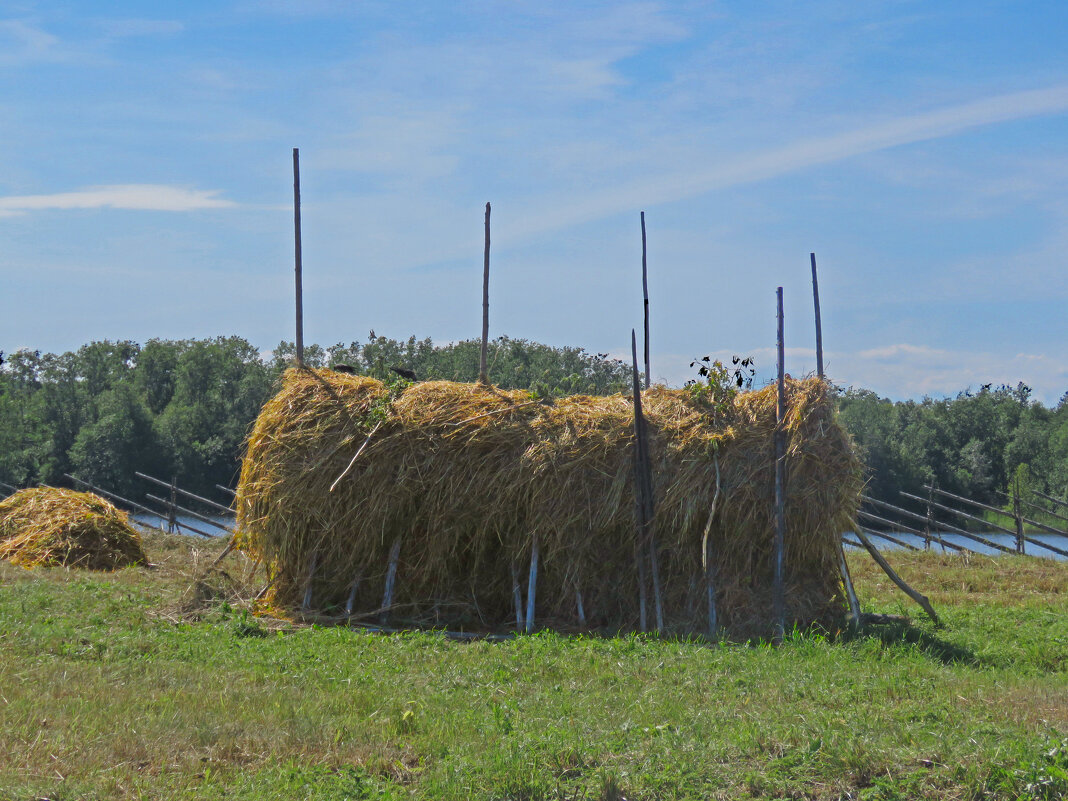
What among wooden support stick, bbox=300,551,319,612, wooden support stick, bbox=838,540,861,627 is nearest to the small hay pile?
wooden support stick, bbox=300,551,319,612

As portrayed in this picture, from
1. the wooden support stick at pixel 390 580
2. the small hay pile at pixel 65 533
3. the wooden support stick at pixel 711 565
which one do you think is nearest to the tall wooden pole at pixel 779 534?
the wooden support stick at pixel 711 565

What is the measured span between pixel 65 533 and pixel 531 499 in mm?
8359

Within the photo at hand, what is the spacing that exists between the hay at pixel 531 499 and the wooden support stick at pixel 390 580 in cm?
15

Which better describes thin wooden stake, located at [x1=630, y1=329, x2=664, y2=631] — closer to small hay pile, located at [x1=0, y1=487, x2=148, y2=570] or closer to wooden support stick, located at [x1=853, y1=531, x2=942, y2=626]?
wooden support stick, located at [x1=853, y1=531, x2=942, y2=626]

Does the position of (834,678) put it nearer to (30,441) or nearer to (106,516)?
(106,516)

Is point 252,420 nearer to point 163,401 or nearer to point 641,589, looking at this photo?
point 163,401

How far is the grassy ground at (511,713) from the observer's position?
195 inches

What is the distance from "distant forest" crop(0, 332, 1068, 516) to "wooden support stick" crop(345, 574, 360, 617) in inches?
980

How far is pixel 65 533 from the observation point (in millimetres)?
14289

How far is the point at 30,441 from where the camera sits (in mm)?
48906

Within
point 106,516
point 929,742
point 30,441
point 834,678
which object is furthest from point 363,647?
point 30,441

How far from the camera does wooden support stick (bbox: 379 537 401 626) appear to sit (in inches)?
408

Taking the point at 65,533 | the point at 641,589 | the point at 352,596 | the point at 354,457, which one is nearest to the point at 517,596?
the point at 641,589

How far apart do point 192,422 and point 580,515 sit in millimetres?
41115
